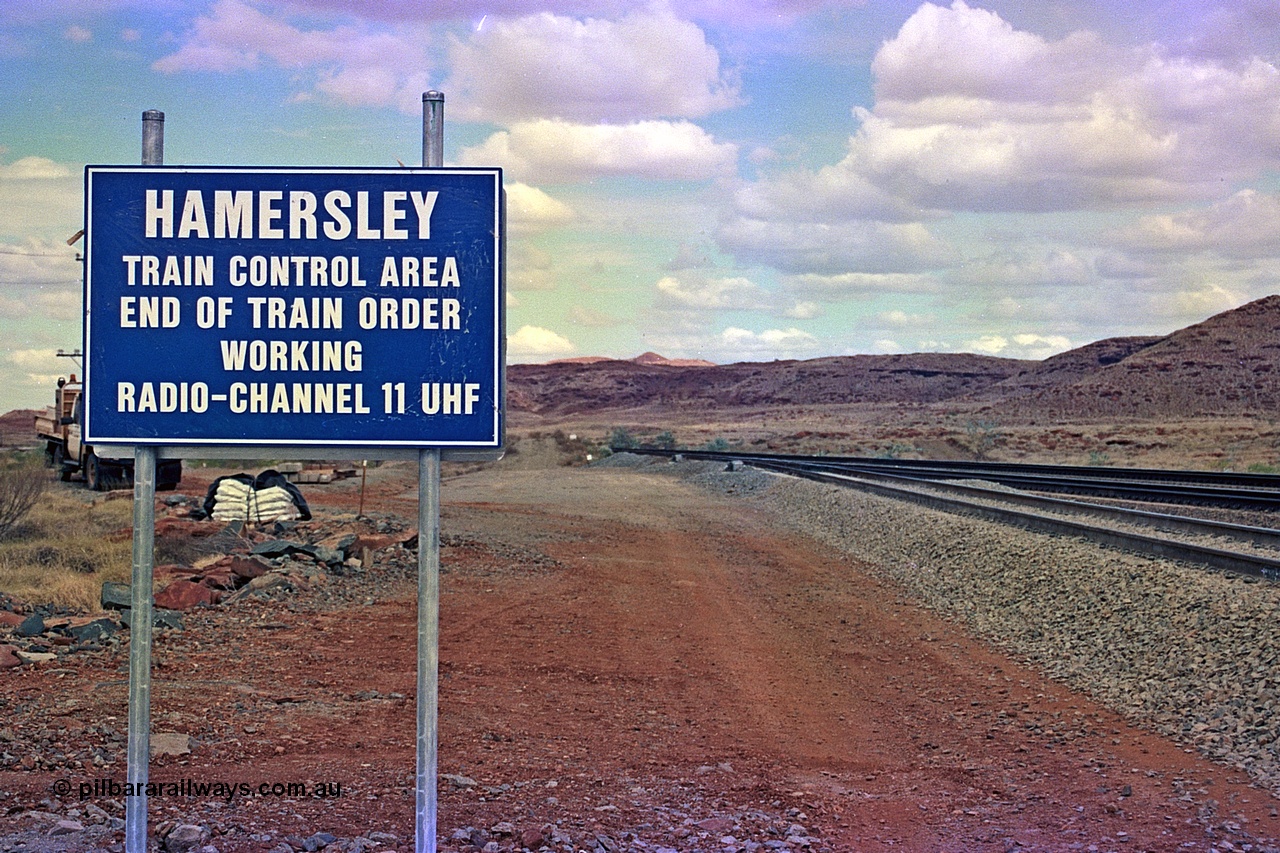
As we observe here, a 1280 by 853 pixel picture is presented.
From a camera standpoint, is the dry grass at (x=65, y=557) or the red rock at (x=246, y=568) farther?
the red rock at (x=246, y=568)

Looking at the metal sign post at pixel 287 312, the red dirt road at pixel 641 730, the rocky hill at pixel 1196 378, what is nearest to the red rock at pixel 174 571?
the red dirt road at pixel 641 730

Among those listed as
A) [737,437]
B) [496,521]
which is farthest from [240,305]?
[737,437]

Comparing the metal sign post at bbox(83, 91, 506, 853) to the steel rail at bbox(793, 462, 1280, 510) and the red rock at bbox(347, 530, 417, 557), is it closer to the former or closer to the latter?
the red rock at bbox(347, 530, 417, 557)

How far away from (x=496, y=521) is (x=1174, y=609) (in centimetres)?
1511

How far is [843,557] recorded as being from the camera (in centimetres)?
1956

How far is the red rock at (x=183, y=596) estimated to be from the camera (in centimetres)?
1181

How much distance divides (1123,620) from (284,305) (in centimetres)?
925

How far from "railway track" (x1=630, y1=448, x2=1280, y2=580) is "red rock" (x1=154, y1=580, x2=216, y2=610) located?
34.5 feet

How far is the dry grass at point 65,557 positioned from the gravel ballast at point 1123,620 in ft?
29.3

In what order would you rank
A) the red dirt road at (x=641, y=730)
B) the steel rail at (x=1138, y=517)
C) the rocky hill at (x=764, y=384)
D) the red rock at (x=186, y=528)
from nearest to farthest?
the red dirt road at (x=641, y=730), the steel rail at (x=1138, y=517), the red rock at (x=186, y=528), the rocky hill at (x=764, y=384)

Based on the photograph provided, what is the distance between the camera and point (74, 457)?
3425 centimetres

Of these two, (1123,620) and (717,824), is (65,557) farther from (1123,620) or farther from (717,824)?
(1123,620)

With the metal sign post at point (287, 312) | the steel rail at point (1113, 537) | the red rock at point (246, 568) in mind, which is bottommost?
the red rock at point (246, 568)

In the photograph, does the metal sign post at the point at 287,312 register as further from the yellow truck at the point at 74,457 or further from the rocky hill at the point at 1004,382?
the rocky hill at the point at 1004,382
